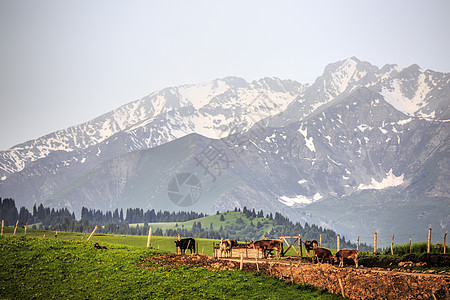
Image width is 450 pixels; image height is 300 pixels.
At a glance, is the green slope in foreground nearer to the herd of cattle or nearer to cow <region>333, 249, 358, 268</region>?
the herd of cattle

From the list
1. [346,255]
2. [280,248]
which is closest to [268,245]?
[280,248]

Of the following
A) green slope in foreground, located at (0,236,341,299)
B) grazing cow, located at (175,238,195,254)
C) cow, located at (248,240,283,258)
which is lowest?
green slope in foreground, located at (0,236,341,299)

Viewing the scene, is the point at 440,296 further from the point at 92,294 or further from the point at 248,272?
the point at 92,294

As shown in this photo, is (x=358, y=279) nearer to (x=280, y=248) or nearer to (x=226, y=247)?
(x=280, y=248)

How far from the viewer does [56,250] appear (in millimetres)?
72938

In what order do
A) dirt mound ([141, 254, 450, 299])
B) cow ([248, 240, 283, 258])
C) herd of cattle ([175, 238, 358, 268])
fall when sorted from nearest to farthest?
1. dirt mound ([141, 254, 450, 299])
2. herd of cattle ([175, 238, 358, 268])
3. cow ([248, 240, 283, 258])

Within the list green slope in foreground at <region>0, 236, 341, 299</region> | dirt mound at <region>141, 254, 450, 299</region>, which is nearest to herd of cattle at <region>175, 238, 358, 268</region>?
dirt mound at <region>141, 254, 450, 299</region>

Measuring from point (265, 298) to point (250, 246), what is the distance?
26516 millimetres

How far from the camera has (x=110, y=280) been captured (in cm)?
6306

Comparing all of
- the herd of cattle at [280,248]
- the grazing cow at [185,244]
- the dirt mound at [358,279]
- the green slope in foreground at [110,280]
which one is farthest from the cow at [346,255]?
the grazing cow at [185,244]

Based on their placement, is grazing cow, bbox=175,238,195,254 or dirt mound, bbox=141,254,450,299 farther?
grazing cow, bbox=175,238,195,254

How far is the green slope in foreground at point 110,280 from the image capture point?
58.5 m

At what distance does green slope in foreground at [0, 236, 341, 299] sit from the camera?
2303 inches

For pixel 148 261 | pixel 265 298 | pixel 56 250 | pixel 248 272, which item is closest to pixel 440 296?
pixel 265 298
